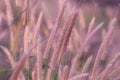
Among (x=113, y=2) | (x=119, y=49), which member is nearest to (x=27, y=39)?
(x=119, y=49)

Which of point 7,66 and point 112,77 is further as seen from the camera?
point 7,66

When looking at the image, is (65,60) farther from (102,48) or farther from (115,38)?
(115,38)

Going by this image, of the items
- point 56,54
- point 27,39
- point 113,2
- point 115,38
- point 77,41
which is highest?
point 113,2

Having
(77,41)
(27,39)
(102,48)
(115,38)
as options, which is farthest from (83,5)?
(102,48)

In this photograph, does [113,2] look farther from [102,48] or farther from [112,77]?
[102,48]

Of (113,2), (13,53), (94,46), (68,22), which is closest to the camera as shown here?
(68,22)

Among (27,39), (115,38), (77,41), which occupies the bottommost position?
(27,39)

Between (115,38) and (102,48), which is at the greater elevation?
(115,38)

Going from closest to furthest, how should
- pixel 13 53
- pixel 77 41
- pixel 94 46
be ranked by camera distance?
pixel 13 53 < pixel 77 41 < pixel 94 46

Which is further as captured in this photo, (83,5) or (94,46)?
(83,5)
